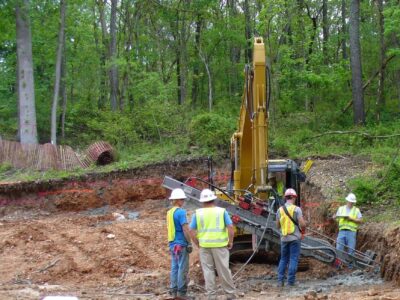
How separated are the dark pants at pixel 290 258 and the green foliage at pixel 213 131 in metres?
14.5

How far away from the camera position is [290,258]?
10.5 m

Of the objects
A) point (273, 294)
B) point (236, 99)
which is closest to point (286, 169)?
point (273, 294)

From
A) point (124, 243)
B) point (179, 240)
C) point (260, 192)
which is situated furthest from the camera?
point (124, 243)

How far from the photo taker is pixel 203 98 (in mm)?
38156

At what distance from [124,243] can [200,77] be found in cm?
2236

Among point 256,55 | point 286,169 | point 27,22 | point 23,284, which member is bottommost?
point 23,284

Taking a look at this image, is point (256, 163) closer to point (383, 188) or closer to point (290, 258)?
point (290, 258)

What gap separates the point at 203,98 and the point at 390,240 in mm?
28045

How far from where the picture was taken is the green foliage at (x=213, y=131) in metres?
25.3

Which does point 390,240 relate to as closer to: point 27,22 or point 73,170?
point 73,170

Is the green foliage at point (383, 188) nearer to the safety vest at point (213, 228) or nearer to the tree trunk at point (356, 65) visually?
the safety vest at point (213, 228)

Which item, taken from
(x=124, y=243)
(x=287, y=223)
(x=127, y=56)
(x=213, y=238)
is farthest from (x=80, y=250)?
(x=127, y=56)

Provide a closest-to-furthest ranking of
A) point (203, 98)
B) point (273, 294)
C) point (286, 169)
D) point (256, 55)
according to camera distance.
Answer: point (273, 294), point (256, 55), point (286, 169), point (203, 98)

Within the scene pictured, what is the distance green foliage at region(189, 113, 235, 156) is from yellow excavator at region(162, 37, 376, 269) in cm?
1248
